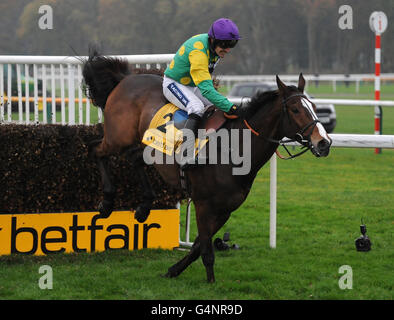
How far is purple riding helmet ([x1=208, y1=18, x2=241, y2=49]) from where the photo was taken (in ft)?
16.4

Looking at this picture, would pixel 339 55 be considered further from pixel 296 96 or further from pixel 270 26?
pixel 296 96

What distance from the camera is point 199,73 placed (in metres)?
5.05

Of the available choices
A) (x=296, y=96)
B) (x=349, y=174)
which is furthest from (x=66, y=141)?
(x=349, y=174)

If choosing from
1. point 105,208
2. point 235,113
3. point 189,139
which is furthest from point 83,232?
point 235,113

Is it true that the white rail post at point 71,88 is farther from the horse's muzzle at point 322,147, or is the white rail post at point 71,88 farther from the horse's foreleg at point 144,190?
the horse's muzzle at point 322,147

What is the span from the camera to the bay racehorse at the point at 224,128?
16.1ft

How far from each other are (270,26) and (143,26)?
10.2m

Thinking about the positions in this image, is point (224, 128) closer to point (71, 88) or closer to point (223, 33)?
point (223, 33)

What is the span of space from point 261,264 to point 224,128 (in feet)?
4.64

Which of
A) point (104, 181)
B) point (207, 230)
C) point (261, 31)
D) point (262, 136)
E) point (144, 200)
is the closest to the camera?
point (262, 136)

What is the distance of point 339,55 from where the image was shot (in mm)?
53469

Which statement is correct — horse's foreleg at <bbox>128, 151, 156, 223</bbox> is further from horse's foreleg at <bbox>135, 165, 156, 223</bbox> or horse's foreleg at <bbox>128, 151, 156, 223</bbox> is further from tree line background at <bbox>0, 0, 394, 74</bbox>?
tree line background at <bbox>0, 0, 394, 74</bbox>

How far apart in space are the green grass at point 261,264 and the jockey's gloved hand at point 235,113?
1297mm

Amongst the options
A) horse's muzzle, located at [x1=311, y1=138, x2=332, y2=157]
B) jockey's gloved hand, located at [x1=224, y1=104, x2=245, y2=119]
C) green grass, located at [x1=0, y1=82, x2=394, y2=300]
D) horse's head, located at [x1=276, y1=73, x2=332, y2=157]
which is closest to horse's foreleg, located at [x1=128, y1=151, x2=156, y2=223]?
green grass, located at [x1=0, y1=82, x2=394, y2=300]
